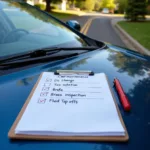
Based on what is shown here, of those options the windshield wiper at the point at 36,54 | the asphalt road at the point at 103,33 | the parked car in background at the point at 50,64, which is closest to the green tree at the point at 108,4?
the asphalt road at the point at 103,33

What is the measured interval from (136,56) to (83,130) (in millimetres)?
1416

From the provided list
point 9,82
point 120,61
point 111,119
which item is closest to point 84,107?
point 111,119

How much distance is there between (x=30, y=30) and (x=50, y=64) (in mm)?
715

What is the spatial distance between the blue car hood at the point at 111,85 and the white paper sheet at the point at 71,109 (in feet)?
0.19

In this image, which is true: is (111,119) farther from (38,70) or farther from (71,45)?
(71,45)

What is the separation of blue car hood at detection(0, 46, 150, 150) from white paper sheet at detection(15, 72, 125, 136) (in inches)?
2.2

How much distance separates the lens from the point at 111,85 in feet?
5.55

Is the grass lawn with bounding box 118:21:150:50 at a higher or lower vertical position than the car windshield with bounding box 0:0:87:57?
lower

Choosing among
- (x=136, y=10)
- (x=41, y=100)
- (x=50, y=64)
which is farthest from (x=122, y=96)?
(x=136, y=10)

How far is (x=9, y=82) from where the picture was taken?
1627 mm

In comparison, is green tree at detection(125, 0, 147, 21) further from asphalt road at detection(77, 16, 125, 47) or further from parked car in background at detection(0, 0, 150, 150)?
parked car in background at detection(0, 0, 150, 150)

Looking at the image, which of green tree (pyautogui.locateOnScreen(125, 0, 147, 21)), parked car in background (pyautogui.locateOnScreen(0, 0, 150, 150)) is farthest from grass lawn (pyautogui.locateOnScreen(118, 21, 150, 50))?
green tree (pyautogui.locateOnScreen(125, 0, 147, 21))

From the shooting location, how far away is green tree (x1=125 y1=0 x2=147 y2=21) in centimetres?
2430

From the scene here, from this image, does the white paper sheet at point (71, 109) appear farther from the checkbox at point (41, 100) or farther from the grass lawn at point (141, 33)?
the grass lawn at point (141, 33)
